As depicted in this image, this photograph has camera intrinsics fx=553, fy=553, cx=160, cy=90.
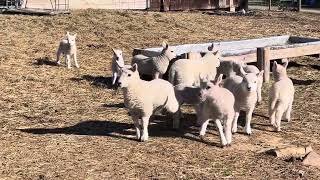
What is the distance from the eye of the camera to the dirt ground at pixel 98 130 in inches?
278

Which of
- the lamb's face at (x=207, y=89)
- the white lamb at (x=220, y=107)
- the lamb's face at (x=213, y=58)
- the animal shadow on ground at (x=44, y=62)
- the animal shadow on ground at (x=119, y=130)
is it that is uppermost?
the lamb's face at (x=213, y=58)

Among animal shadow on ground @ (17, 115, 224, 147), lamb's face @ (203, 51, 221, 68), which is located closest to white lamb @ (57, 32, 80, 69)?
lamb's face @ (203, 51, 221, 68)

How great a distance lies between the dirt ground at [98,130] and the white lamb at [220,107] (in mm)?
258

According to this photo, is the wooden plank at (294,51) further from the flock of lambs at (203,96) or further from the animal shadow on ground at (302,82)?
the flock of lambs at (203,96)

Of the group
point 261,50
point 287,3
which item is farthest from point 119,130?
point 287,3

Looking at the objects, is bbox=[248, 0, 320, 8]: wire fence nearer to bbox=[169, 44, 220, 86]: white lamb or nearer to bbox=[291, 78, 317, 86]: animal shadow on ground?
bbox=[291, 78, 317, 86]: animal shadow on ground

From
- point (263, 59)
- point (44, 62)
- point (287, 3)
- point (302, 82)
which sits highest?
point (287, 3)

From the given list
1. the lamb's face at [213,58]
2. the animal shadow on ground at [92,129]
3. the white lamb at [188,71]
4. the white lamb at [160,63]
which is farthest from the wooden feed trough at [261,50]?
the animal shadow on ground at [92,129]

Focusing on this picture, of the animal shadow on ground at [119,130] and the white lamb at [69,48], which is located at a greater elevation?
the white lamb at [69,48]

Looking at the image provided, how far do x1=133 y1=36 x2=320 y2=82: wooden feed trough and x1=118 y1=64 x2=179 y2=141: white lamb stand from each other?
11.1 ft

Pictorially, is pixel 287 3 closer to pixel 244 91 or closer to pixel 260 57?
pixel 260 57

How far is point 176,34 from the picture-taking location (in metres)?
19.8

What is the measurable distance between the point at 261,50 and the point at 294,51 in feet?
5.06

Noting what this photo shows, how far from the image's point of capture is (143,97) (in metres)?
7.85
